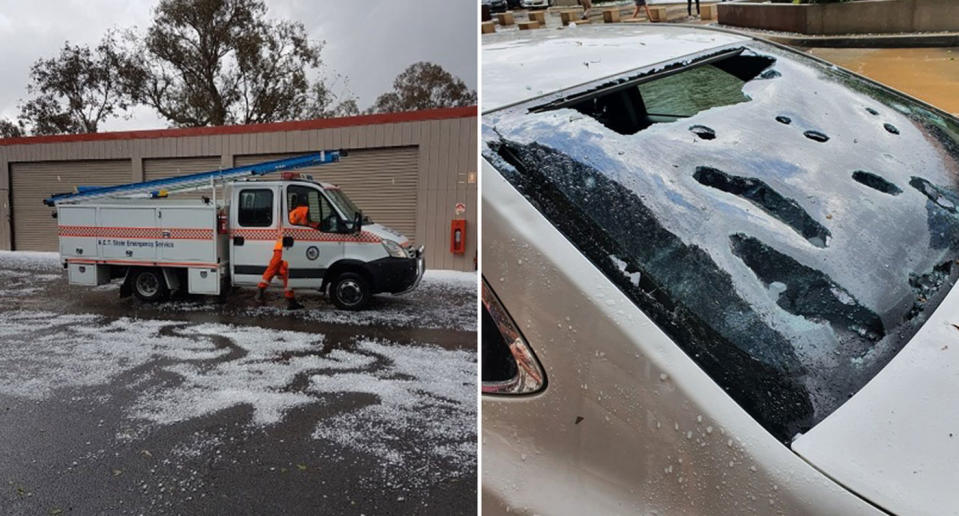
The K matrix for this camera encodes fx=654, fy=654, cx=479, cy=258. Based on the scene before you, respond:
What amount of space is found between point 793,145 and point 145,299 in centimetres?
538

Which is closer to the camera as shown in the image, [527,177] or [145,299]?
[527,177]

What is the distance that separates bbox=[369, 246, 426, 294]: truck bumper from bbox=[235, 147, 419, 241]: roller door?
1.46 meters

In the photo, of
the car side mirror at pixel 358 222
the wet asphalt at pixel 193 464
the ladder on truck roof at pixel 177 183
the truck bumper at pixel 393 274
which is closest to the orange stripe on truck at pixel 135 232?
the ladder on truck roof at pixel 177 183

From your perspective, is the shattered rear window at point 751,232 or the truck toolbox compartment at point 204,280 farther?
the truck toolbox compartment at point 204,280

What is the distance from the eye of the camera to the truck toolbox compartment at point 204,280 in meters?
5.00

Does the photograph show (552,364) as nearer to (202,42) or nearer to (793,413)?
(793,413)

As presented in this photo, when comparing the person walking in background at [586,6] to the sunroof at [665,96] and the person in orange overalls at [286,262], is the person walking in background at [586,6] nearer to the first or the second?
the sunroof at [665,96]

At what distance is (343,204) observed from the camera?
5.09m

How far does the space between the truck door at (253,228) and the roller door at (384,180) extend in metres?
1.41

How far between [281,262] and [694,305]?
15.3 ft

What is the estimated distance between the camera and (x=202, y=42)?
514 cm

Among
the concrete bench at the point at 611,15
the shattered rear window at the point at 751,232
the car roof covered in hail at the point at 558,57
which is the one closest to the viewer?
the shattered rear window at the point at 751,232

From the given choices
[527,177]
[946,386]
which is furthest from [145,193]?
[946,386]

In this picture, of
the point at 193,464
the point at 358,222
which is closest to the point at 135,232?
the point at 358,222
